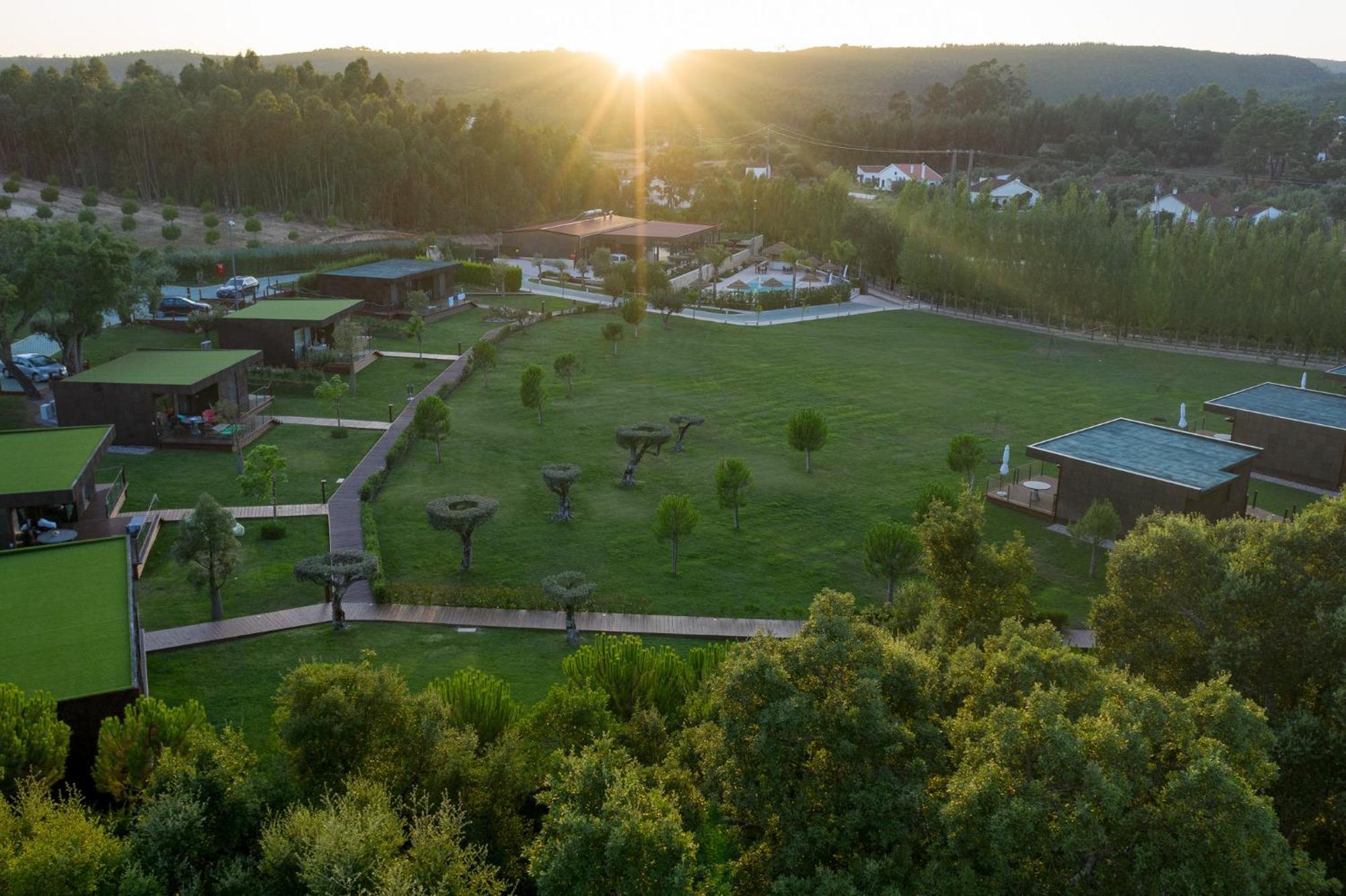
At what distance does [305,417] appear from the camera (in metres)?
38.2

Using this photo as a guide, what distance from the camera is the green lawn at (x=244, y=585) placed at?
2253 cm

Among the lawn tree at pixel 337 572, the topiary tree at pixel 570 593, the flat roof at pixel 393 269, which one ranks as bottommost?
the topiary tree at pixel 570 593

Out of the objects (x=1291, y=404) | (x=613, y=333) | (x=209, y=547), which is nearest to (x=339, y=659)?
(x=209, y=547)

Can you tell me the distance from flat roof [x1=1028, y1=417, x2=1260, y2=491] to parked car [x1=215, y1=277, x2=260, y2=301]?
45577 millimetres

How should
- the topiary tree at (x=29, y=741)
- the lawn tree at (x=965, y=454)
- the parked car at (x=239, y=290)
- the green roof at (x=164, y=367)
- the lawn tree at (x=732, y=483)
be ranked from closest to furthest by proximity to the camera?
the topiary tree at (x=29, y=741)
the lawn tree at (x=732, y=483)
the lawn tree at (x=965, y=454)
the green roof at (x=164, y=367)
the parked car at (x=239, y=290)

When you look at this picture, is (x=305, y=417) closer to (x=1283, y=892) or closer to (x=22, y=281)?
(x=22, y=281)

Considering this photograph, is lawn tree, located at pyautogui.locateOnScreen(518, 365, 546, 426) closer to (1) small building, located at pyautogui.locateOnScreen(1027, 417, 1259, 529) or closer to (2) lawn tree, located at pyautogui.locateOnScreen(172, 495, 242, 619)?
(2) lawn tree, located at pyautogui.locateOnScreen(172, 495, 242, 619)

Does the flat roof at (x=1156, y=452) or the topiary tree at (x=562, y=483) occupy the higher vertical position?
A: the flat roof at (x=1156, y=452)

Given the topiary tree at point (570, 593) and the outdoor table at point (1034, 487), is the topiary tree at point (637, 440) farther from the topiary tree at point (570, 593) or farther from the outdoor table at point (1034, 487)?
the outdoor table at point (1034, 487)

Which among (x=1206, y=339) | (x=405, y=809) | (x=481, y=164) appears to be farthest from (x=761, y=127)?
(x=405, y=809)

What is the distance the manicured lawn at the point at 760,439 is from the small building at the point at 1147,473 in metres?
Result: 1.87

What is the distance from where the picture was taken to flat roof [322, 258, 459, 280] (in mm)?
55875

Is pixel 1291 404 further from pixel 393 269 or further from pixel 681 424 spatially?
pixel 393 269

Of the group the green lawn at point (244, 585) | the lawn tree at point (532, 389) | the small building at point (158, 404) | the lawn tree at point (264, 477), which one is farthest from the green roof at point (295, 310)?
the green lawn at point (244, 585)
